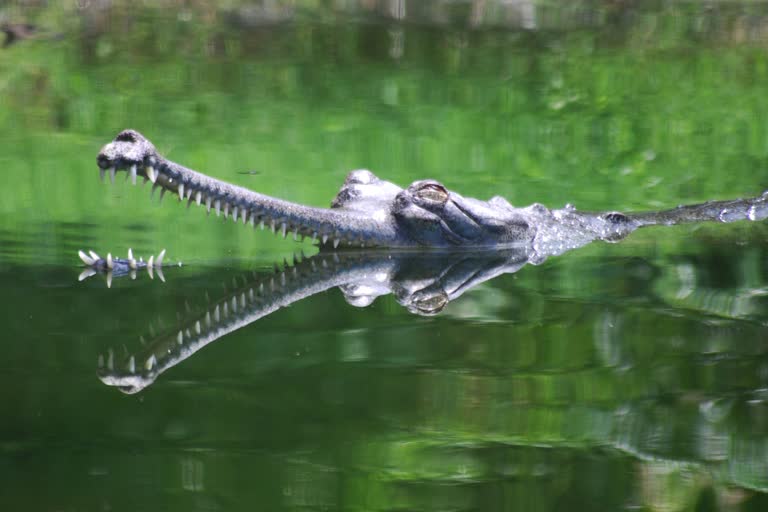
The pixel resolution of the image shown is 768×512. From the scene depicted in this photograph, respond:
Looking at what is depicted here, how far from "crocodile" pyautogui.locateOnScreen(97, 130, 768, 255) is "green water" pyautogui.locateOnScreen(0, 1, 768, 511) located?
23 centimetres

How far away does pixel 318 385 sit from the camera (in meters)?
4.53

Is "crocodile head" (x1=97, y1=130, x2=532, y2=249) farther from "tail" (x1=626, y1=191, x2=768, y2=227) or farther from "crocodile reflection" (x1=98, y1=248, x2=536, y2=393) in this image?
→ "tail" (x1=626, y1=191, x2=768, y2=227)

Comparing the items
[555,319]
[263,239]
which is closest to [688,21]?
[263,239]

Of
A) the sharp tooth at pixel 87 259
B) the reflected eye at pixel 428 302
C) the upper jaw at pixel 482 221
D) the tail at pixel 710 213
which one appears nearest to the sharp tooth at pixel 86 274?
the sharp tooth at pixel 87 259

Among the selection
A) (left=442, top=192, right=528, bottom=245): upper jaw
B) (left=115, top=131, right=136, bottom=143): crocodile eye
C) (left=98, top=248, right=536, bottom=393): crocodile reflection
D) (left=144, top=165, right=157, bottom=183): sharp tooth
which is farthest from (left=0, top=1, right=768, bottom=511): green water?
(left=115, top=131, right=136, bottom=143): crocodile eye

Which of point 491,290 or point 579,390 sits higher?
point 491,290

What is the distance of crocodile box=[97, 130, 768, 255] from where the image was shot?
607 cm

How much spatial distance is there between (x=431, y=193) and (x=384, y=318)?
1.69m

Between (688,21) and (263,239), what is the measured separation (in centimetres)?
1241

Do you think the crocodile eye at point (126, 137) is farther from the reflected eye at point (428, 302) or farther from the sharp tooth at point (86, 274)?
the reflected eye at point (428, 302)

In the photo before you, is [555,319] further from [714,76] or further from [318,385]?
[714,76]

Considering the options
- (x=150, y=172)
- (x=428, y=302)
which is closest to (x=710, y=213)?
(x=428, y=302)

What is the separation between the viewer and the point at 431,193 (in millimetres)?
7098

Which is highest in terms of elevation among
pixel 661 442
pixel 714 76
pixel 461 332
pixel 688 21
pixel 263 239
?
pixel 688 21
